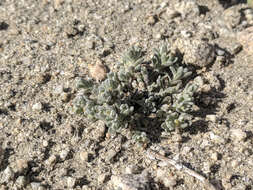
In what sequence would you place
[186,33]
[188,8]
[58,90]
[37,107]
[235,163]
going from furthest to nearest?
1. [188,8]
2. [186,33]
3. [58,90]
4. [37,107]
5. [235,163]

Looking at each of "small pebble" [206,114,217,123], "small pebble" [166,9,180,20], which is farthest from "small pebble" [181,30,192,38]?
"small pebble" [206,114,217,123]

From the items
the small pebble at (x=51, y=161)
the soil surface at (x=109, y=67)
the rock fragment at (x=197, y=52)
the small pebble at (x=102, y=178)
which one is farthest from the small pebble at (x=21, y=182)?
the rock fragment at (x=197, y=52)

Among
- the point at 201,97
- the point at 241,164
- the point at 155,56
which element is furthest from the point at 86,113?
the point at 241,164

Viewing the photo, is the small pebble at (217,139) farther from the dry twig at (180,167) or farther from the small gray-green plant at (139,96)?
the dry twig at (180,167)

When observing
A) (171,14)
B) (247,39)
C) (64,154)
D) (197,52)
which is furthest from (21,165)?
(247,39)

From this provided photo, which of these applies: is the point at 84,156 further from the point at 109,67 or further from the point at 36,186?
the point at 109,67

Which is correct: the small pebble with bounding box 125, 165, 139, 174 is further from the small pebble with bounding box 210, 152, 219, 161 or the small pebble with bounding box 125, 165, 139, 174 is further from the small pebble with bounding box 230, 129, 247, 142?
the small pebble with bounding box 230, 129, 247, 142

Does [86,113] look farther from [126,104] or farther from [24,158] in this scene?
[24,158]
